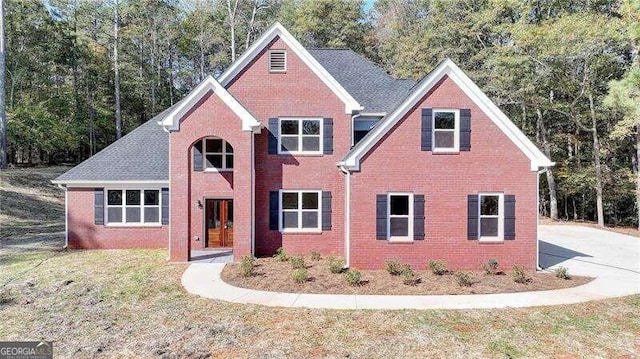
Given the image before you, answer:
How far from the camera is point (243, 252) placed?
578 inches

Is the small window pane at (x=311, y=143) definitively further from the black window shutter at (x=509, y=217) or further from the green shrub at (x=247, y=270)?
the black window shutter at (x=509, y=217)

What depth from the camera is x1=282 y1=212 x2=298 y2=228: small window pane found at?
1578 cm

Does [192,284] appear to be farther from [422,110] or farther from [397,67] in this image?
[397,67]

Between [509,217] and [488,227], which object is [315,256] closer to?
[488,227]

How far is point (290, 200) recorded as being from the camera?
15945 mm

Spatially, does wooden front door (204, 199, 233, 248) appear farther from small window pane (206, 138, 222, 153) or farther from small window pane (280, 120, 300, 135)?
small window pane (280, 120, 300, 135)

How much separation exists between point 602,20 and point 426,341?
72.4ft

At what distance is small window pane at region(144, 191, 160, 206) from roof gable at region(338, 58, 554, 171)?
875 cm

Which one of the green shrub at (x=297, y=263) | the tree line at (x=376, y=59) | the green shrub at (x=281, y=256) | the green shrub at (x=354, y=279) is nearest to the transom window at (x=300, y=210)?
the green shrub at (x=281, y=256)

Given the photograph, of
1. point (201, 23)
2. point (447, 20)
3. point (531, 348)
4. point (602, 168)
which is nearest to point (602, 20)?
point (602, 168)

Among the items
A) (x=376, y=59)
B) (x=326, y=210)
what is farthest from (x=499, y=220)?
(x=376, y=59)

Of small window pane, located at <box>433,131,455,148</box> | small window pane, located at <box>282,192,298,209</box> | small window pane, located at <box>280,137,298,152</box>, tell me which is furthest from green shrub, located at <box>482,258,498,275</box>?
small window pane, located at <box>280,137,298,152</box>

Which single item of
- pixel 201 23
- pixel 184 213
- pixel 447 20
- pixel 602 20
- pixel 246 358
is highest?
pixel 201 23

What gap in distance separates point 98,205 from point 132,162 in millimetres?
2295
